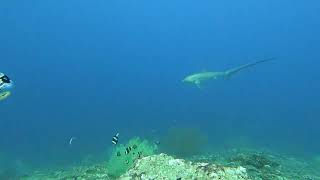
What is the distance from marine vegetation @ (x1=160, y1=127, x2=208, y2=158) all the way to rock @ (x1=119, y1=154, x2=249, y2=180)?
12.6 m

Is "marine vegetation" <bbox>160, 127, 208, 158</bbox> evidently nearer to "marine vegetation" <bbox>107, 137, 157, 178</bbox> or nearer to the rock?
"marine vegetation" <bbox>107, 137, 157, 178</bbox>

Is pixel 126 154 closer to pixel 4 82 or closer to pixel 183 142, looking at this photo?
pixel 4 82

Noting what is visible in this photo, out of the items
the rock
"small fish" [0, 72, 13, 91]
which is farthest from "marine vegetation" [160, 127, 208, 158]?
"small fish" [0, 72, 13, 91]

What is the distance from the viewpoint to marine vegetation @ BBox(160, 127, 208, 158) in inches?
746

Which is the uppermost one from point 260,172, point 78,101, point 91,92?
point 91,92

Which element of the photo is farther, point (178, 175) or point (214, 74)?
point (214, 74)

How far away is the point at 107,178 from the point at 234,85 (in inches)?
6558

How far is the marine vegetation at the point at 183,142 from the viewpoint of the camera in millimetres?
18938

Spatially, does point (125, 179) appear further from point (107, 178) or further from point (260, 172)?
point (107, 178)

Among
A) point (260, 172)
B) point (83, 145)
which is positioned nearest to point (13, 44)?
point (83, 145)

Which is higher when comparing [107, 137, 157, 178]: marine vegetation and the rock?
[107, 137, 157, 178]: marine vegetation

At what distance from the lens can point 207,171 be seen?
5.24 m

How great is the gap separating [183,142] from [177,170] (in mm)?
14470

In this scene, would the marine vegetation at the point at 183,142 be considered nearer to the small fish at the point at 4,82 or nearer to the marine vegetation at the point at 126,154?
the marine vegetation at the point at 126,154
